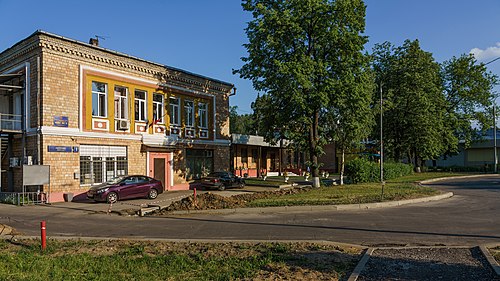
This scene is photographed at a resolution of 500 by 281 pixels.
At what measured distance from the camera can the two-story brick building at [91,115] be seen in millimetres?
20594

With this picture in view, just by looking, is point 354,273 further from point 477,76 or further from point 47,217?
point 477,76

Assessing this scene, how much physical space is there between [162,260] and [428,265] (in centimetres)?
493

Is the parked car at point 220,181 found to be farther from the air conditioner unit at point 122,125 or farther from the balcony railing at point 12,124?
the balcony railing at point 12,124

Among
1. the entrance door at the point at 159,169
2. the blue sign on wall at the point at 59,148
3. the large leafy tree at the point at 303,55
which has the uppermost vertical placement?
the large leafy tree at the point at 303,55

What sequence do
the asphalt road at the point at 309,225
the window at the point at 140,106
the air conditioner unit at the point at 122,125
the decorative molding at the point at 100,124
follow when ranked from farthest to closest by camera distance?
1. the window at the point at 140,106
2. the air conditioner unit at the point at 122,125
3. the decorative molding at the point at 100,124
4. the asphalt road at the point at 309,225

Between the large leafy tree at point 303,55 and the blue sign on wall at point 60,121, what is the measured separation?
12.2 m

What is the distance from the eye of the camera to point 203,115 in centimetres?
3119

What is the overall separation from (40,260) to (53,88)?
15758 millimetres

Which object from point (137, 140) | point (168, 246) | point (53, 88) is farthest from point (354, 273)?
point (137, 140)

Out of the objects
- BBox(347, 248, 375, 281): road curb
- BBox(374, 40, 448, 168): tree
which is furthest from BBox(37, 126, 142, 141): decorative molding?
BBox(374, 40, 448, 168): tree

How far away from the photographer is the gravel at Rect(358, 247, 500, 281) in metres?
6.35

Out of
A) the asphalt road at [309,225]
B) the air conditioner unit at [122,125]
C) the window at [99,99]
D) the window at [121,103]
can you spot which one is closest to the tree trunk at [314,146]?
the asphalt road at [309,225]

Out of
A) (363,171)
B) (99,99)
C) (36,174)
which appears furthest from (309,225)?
(363,171)

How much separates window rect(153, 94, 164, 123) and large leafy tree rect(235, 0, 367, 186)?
6.05m
